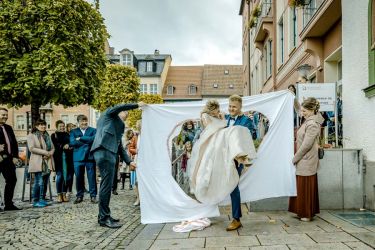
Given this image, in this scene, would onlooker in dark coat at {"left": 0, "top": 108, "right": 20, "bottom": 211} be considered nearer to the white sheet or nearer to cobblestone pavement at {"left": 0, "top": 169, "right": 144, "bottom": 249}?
cobblestone pavement at {"left": 0, "top": 169, "right": 144, "bottom": 249}

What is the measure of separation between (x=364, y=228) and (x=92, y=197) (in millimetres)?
6061

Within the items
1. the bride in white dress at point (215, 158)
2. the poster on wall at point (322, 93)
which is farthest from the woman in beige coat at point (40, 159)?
the poster on wall at point (322, 93)

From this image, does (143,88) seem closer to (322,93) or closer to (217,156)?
(322,93)

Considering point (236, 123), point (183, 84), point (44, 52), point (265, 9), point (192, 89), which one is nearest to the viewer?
point (236, 123)

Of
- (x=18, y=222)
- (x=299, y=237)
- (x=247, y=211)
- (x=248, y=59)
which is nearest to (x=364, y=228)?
(x=299, y=237)

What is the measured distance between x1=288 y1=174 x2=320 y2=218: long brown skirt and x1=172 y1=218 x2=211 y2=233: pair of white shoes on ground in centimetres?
149

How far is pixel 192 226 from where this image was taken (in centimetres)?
597

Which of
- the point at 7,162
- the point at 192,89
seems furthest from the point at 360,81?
the point at 192,89

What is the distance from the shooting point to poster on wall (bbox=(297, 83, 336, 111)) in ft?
26.5

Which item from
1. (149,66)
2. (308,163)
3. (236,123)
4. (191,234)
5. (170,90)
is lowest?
(191,234)

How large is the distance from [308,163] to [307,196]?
1.73 feet

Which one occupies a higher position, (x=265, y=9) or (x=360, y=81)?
(x=265, y=9)

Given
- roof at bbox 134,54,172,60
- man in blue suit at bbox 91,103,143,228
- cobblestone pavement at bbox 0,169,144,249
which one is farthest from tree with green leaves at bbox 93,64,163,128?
man in blue suit at bbox 91,103,143,228

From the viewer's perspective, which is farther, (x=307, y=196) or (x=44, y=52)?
(x=44, y=52)
